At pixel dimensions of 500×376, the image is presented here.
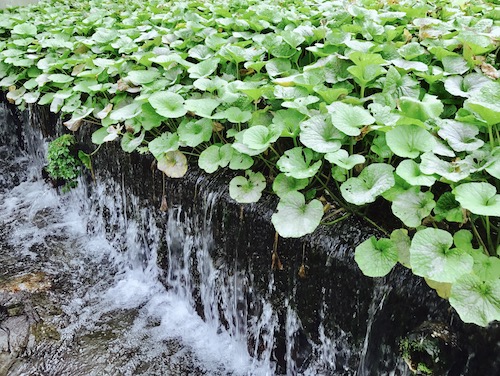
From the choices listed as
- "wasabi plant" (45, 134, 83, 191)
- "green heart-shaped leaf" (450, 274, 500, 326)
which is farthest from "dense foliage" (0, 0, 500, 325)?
"wasabi plant" (45, 134, 83, 191)

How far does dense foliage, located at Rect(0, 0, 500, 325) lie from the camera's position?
140cm

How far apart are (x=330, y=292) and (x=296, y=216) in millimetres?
375

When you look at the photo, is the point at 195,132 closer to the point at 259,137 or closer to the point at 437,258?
the point at 259,137

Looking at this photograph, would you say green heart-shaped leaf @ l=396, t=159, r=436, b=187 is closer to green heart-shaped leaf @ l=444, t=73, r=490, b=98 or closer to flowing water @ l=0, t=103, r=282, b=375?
green heart-shaped leaf @ l=444, t=73, r=490, b=98

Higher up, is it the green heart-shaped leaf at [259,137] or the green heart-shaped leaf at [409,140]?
the green heart-shaped leaf at [409,140]

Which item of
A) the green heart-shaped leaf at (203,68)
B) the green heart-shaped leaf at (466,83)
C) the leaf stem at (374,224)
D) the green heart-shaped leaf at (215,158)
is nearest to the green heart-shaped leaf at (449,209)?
the leaf stem at (374,224)

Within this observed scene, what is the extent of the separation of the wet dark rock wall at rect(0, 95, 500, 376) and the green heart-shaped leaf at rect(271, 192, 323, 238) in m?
0.16

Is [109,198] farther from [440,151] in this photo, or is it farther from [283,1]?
[283,1]

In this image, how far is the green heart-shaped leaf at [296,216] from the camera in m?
1.55

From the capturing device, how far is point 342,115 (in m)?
1.64

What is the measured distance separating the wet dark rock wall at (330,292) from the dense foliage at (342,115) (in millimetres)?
132

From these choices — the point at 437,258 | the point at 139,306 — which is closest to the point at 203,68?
the point at 139,306

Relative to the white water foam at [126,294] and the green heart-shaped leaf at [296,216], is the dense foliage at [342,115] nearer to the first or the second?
the green heart-shaped leaf at [296,216]

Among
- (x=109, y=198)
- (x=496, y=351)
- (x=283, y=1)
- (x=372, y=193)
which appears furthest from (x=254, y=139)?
(x=283, y=1)
